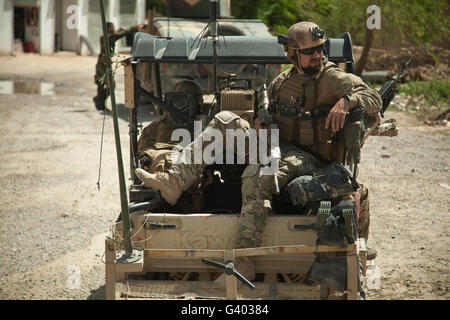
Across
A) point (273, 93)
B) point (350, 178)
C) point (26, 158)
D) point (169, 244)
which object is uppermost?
point (273, 93)

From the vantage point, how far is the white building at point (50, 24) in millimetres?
23406

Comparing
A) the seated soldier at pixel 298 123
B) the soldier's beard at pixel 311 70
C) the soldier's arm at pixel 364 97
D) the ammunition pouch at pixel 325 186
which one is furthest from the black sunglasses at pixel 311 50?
the ammunition pouch at pixel 325 186

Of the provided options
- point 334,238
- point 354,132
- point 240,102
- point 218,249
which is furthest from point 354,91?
point 218,249

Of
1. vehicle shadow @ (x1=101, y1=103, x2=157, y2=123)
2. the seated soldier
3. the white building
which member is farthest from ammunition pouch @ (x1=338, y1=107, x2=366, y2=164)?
the white building

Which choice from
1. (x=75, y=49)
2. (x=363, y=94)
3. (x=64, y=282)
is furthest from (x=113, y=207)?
(x=75, y=49)

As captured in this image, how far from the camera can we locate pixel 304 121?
4.54 metres

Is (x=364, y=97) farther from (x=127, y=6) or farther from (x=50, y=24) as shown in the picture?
(x=127, y=6)

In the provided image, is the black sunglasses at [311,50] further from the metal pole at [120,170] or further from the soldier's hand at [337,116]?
the metal pole at [120,170]

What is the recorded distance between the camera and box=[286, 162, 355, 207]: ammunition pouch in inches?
157

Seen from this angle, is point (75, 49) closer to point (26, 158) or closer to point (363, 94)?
point (26, 158)

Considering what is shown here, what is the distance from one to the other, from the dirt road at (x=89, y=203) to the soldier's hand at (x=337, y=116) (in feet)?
4.84

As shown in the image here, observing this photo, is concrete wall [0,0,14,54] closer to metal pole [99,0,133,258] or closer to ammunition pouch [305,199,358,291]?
metal pole [99,0,133,258]

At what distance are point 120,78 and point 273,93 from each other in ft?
48.3
